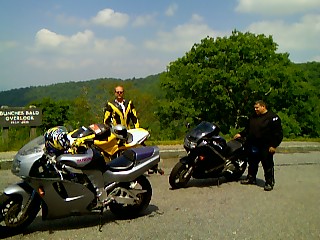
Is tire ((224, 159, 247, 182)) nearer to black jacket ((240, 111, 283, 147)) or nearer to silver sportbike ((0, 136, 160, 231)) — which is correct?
black jacket ((240, 111, 283, 147))

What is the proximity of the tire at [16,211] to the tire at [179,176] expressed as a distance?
309 cm

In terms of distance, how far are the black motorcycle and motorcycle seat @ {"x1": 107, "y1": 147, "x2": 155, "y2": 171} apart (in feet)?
5.89

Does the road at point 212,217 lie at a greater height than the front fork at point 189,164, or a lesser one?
lesser

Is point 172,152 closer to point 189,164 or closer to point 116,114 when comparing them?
point 189,164

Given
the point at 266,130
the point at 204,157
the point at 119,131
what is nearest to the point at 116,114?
the point at 119,131

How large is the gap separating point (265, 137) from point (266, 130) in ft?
0.45

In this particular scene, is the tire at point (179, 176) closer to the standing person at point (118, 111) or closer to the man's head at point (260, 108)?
the standing person at point (118, 111)

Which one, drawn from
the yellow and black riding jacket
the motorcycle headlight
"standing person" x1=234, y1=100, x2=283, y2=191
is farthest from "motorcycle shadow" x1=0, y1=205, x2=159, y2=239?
"standing person" x1=234, y1=100, x2=283, y2=191

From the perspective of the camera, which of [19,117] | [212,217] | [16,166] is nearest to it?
[16,166]

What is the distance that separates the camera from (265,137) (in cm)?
721

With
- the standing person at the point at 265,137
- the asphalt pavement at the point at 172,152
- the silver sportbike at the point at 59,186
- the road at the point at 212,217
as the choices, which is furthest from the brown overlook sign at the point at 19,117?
the silver sportbike at the point at 59,186

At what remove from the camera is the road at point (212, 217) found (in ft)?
15.3

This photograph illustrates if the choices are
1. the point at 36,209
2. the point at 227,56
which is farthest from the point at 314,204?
the point at 227,56

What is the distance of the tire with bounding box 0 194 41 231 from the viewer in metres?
4.31
